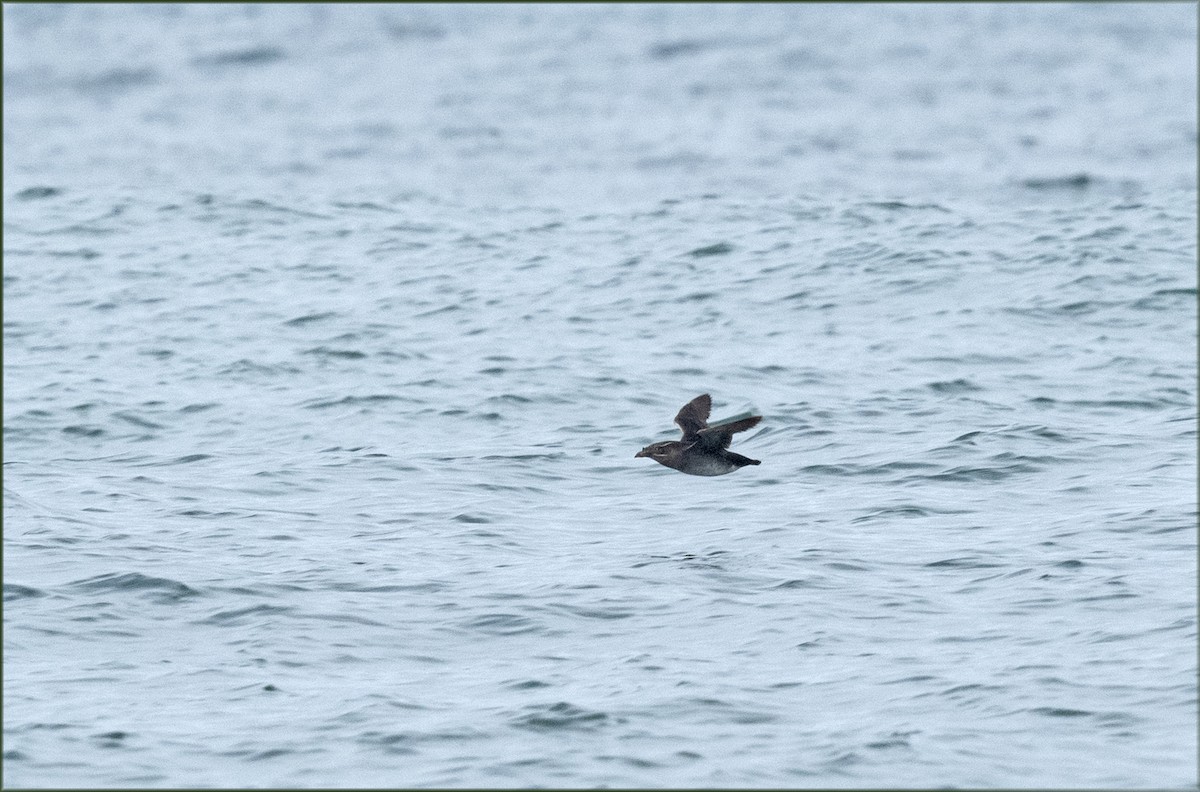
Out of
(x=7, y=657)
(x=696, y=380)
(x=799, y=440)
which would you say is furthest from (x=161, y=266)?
(x=7, y=657)

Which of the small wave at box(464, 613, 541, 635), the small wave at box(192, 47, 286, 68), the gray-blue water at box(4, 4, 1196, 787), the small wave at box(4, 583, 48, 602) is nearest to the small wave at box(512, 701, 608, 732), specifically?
the gray-blue water at box(4, 4, 1196, 787)

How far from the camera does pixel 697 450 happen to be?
53.9ft

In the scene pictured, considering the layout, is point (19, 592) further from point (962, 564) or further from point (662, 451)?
point (962, 564)

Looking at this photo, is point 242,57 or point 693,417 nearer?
point 693,417

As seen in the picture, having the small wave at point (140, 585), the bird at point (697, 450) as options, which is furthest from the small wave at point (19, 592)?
the bird at point (697, 450)

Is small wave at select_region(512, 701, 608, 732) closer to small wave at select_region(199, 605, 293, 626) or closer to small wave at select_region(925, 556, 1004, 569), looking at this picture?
small wave at select_region(199, 605, 293, 626)

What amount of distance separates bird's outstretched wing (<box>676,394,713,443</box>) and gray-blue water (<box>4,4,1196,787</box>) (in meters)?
0.95

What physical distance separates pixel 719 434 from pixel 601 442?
4.07 m

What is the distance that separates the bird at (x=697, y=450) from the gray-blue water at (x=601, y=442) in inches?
25.9

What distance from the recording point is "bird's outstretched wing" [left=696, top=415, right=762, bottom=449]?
610 inches

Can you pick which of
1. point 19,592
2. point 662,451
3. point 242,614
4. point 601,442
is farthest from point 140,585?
point 601,442

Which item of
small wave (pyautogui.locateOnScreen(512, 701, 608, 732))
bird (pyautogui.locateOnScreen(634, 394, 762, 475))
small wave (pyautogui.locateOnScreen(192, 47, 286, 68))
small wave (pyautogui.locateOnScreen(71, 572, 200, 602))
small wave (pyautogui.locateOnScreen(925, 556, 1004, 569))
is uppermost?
small wave (pyautogui.locateOnScreen(192, 47, 286, 68))

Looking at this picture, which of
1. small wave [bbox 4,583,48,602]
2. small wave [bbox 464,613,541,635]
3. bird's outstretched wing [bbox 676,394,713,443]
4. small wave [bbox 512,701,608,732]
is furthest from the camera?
bird's outstretched wing [bbox 676,394,713,443]

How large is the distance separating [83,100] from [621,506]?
32.3 m
